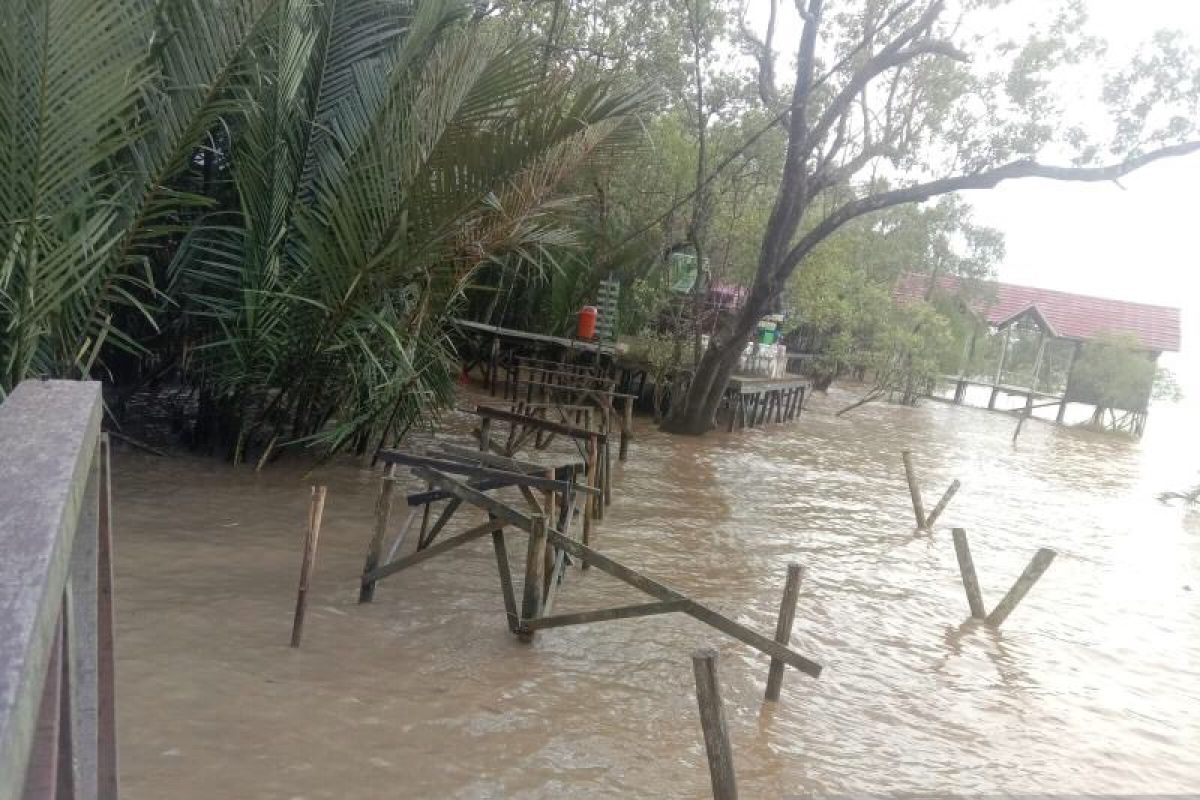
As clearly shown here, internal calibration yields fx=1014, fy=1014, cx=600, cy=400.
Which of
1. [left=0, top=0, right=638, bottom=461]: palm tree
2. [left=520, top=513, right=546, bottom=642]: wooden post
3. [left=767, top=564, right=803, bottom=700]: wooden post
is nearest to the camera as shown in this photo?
[left=767, top=564, right=803, bottom=700]: wooden post

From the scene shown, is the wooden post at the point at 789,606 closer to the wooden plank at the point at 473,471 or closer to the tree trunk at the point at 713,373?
the wooden plank at the point at 473,471

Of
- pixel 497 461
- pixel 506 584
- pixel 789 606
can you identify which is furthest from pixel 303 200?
pixel 789 606

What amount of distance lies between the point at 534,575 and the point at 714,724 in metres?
2.17

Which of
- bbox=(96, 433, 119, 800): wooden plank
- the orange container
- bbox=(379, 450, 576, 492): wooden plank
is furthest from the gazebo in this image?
bbox=(96, 433, 119, 800): wooden plank

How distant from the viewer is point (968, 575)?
25.4ft

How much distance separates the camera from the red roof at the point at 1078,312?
30844mm

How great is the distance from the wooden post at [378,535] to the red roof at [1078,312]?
83.8ft

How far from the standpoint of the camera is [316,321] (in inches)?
306

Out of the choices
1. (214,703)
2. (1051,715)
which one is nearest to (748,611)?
(1051,715)

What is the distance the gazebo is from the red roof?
0.09 feet

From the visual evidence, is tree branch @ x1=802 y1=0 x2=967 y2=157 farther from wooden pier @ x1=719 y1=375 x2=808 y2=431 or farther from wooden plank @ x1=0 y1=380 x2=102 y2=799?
wooden plank @ x1=0 y1=380 x2=102 y2=799

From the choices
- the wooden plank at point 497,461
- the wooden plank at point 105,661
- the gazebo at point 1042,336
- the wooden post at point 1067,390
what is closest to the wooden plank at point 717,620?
the wooden plank at point 497,461

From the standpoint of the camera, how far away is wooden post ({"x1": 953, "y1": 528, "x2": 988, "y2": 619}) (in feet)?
25.2

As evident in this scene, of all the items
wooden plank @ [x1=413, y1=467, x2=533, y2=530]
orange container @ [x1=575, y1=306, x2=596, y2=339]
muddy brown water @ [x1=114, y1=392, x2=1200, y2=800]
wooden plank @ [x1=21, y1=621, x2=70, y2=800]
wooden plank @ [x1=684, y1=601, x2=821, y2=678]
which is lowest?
muddy brown water @ [x1=114, y1=392, x2=1200, y2=800]
